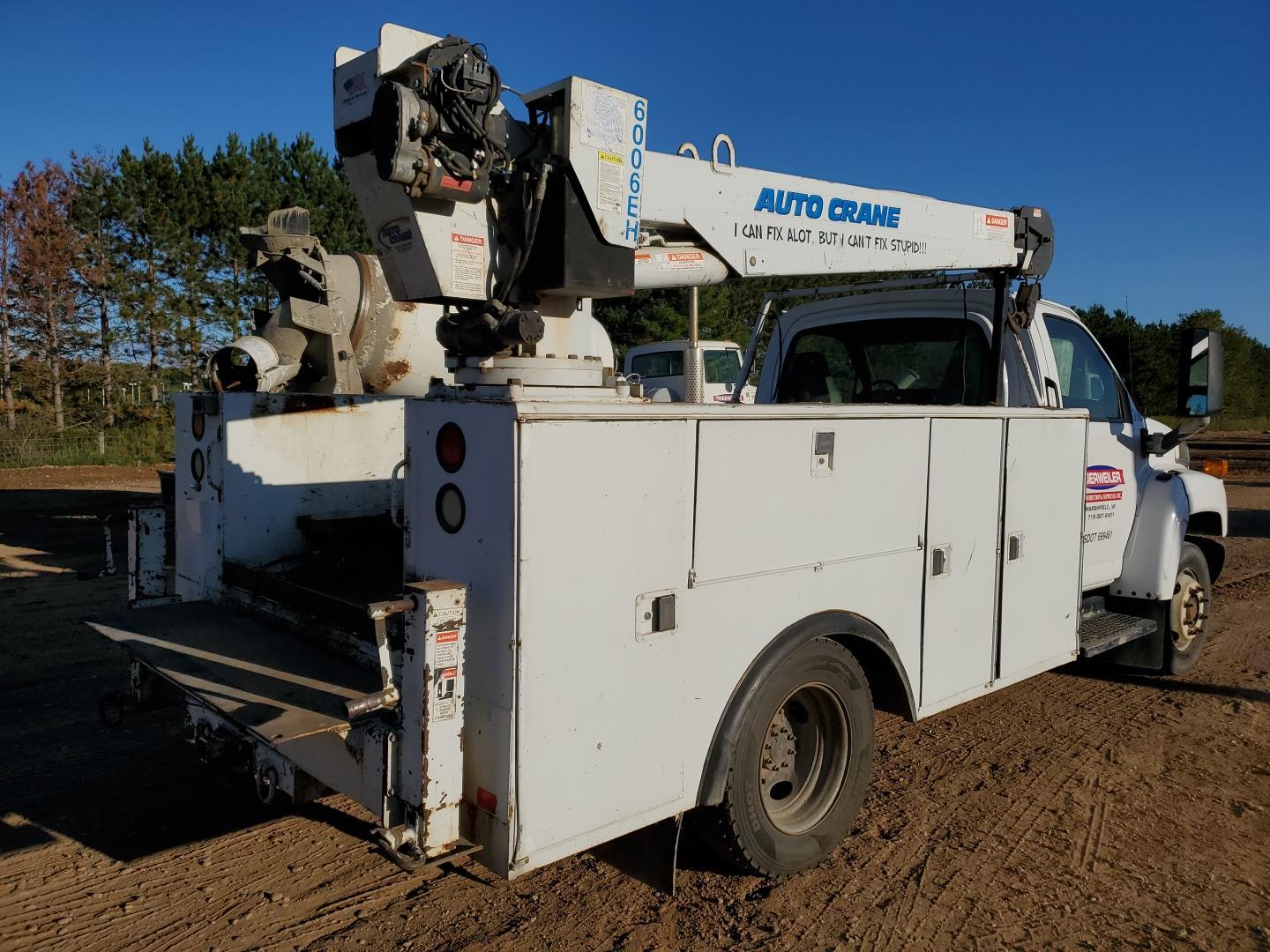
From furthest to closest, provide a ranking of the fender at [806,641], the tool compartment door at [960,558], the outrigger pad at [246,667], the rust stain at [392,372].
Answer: the rust stain at [392,372] → the tool compartment door at [960,558] → the fender at [806,641] → the outrigger pad at [246,667]

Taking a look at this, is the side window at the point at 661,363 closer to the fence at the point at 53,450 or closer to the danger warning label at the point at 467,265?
the danger warning label at the point at 467,265

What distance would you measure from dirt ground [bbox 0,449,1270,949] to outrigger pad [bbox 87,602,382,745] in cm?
71

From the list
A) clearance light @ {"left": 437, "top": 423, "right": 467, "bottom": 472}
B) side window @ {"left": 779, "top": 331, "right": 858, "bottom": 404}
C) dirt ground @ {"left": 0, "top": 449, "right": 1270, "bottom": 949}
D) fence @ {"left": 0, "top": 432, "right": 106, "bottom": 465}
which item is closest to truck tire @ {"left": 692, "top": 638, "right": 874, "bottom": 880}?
dirt ground @ {"left": 0, "top": 449, "right": 1270, "bottom": 949}

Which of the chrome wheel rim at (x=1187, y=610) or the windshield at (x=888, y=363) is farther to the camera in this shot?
the chrome wheel rim at (x=1187, y=610)

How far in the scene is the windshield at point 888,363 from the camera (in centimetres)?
534

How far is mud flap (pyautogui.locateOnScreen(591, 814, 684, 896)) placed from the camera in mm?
3062

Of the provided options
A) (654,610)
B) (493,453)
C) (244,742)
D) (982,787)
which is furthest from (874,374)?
(244,742)

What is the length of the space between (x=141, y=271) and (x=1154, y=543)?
28.5 meters

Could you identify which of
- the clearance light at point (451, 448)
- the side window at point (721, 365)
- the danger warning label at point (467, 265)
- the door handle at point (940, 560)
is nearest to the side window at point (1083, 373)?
the door handle at point (940, 560)

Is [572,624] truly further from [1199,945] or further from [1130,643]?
[1130,643]

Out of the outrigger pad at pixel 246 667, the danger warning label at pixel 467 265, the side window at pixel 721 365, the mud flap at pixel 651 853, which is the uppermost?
the side window at pixel 721 365

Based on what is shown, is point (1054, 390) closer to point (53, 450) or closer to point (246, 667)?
point (246, 667)

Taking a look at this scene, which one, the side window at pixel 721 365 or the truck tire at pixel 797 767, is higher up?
the side window at pixel 721 365

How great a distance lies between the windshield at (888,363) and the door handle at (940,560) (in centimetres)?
154
